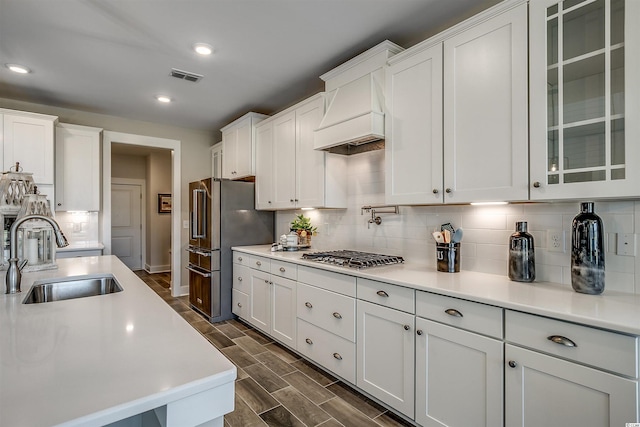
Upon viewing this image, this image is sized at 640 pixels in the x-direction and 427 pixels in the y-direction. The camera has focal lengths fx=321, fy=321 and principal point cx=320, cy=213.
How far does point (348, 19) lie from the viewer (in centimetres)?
231

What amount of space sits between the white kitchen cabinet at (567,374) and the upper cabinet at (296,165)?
6.62 ft

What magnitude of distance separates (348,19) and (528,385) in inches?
95.9

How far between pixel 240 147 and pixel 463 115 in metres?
3.09

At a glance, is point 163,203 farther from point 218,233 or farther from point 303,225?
point 303,225

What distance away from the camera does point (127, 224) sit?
7121 millimetres

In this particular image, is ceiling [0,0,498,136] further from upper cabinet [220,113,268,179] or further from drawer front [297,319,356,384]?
drawer front [297,319,356,384]

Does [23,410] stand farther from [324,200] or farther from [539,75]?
[324,200]

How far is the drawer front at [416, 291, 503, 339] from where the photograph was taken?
1.52m

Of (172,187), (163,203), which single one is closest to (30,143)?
(172,187)

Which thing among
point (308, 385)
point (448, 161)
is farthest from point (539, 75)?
point (308, 385)

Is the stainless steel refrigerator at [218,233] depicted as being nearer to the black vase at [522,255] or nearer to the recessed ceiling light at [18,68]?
the recessed ceiling light at [18,68]

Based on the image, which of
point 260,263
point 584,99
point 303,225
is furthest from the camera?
point 303,225

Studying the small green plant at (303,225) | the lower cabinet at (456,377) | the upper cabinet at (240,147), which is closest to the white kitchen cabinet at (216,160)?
the upper cabinet at (240,147)

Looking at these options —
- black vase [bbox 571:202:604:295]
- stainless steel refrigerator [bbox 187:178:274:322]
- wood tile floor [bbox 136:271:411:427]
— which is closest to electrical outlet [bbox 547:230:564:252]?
black vase [bbox 571:202:604:295]
